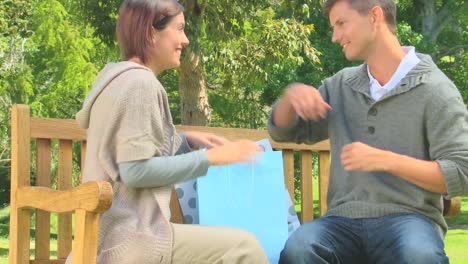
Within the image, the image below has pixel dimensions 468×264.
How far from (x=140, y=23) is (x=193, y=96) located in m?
13.1

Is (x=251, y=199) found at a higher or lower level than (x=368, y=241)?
higher

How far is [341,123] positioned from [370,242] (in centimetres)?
50

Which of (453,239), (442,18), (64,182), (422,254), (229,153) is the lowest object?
(453,239)

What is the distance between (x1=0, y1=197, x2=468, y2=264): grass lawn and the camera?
17.1 m

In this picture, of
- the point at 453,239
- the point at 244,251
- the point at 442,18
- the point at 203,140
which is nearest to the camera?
the point at 244,251

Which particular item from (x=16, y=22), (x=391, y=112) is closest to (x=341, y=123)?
(x=391, y=112)

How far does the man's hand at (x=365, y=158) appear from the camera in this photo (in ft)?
9.84

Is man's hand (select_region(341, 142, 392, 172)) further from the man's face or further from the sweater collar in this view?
the man's face

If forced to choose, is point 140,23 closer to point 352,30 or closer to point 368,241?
point 352,30

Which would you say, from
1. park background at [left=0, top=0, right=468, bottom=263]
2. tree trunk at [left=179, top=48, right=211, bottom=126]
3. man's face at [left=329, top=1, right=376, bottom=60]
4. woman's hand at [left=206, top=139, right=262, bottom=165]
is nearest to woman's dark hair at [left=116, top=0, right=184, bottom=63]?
woman's hand at [left=206, top=139, right=262, bottom=165]

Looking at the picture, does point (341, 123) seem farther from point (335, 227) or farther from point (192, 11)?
point (192, 11)

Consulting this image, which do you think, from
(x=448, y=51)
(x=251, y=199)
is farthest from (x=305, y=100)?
(x=448, y=51)

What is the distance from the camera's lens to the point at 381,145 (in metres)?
3.30

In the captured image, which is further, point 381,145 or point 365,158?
point 381,145
